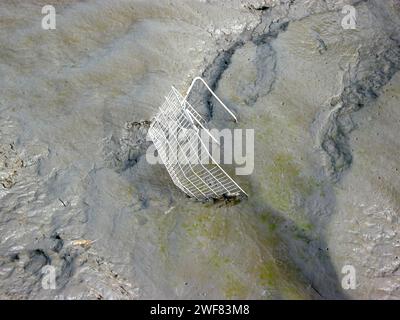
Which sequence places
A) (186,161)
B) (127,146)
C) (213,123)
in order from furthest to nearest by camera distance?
(213,123) → (127,146) → (186,161)

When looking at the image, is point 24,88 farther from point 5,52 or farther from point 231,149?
point 231,149

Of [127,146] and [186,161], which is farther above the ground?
[127,146]

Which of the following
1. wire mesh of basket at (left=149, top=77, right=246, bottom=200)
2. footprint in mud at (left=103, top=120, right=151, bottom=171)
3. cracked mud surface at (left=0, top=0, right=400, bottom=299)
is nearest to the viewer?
cracked mud surface at (left=0, top=0, right=400, bottom=299)

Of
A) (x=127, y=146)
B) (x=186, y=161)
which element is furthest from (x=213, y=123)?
(x=127, y=146)

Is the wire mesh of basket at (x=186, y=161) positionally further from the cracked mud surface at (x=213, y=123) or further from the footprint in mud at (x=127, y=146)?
the footprint in mud at (x=127, y=146)

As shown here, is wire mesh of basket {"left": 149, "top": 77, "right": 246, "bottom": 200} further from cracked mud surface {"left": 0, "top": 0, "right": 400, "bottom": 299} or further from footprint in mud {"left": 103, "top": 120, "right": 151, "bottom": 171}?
footprint in mud {"left": 103, "top": 120, "right": 151, "bottom": 171}

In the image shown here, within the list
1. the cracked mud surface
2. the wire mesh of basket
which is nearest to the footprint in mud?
the cracked mud surface

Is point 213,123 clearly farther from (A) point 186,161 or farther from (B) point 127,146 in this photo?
(B) point 127,146

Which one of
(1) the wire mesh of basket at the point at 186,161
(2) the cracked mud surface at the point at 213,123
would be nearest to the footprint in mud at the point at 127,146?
(2) the cracked mud surface at the point at 213,123
